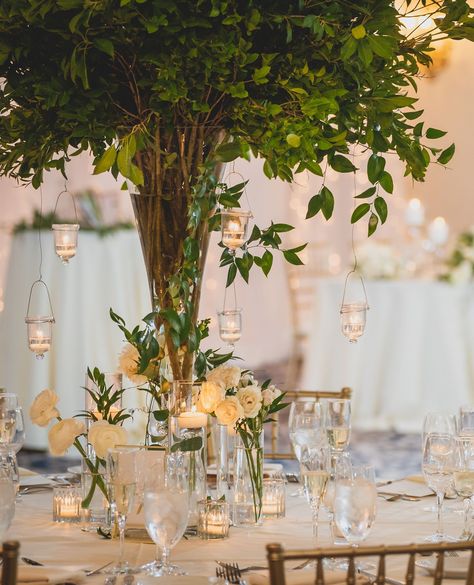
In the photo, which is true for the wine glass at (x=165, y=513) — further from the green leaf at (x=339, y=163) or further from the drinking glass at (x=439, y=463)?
the green leaf at (x=339, y=163)

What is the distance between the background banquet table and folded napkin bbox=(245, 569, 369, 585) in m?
0.13

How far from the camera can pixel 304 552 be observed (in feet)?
3.76

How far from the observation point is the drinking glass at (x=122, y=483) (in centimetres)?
157

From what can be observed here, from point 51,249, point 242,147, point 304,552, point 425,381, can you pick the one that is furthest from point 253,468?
point 425,381

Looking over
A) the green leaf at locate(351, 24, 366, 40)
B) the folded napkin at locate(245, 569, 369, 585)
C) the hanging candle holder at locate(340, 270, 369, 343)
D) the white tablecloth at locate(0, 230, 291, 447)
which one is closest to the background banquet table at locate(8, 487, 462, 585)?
the folded napkin at locate(245, 569, 369, 585)

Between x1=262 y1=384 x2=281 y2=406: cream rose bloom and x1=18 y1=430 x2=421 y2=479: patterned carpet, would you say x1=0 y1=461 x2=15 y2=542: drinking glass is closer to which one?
x1=262 y1=384 x2=281 y2=406: cream rose bloom

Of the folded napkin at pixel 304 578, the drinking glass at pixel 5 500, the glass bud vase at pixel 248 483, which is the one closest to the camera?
the folded napkin at pixel 304 578

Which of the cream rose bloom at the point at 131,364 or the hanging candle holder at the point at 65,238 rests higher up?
the hanging candle holder at the point at 65,238

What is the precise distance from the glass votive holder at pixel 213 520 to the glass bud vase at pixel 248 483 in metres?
0.09

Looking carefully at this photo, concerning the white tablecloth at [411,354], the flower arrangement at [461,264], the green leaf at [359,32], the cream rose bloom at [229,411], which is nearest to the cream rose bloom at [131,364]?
the cream rose bloom at [229,411]

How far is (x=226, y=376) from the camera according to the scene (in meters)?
1.81

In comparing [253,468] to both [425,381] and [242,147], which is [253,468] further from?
[425,381]

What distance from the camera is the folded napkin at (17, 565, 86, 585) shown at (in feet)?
4.84

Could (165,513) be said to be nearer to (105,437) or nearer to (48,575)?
(48,575)
